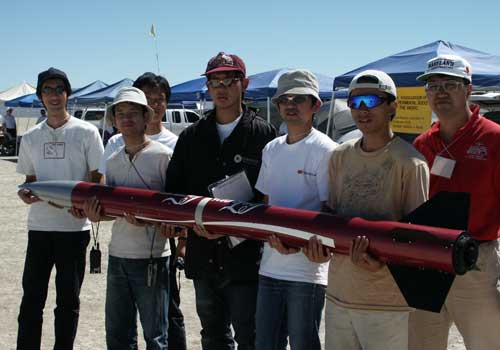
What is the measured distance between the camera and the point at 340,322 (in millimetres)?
3350

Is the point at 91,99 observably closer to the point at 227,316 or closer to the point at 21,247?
the point at 21,247

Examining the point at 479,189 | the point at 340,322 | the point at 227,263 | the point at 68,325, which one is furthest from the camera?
the point at 68,325

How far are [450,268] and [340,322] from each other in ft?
2.34

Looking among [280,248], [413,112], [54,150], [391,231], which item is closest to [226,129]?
[280,248]

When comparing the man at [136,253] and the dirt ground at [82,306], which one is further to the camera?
the dirt ground at [82,306]

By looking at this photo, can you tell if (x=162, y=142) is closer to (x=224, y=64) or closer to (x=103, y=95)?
(x=224, y=64)

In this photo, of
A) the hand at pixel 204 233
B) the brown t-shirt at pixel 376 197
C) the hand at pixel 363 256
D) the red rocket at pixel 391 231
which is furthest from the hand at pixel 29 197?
the hand at pixel 363 256

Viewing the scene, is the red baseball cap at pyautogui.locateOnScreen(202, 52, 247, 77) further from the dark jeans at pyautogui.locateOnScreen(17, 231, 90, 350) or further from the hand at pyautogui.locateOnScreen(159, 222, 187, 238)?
the dark jeans at pyautogui.locateOnScreen(17, 231, 90, 350)

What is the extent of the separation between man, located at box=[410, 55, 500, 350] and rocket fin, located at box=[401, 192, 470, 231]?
501 millimetres

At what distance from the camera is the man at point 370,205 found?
3201mm

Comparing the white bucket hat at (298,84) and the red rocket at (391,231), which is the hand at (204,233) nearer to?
the red rocket at (391,231)

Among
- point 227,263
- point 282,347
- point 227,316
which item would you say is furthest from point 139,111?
point 282,347

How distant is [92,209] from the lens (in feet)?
14.2

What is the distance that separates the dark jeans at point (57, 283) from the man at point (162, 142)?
0.70 meters
